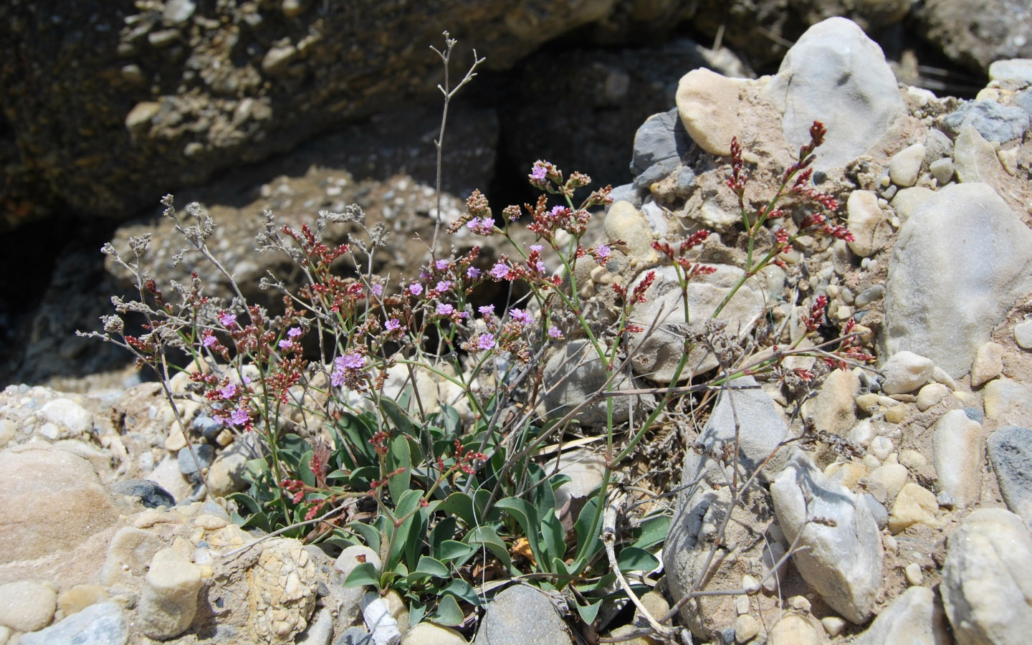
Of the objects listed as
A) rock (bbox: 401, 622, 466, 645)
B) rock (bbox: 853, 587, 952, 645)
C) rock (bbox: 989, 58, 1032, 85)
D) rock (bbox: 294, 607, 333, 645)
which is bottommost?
rock (bbox: 401, 622, 466, 645)

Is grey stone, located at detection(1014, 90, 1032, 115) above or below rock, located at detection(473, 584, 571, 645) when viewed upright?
above

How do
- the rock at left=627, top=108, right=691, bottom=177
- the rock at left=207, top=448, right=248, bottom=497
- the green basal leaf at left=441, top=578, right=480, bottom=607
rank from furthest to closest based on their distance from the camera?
the rock at left=627, top=108, right=691, bottom=177 → the rock at left=207, top=448, right=248, bottom=497 → the green basal leaf at left=441, top=578, right=480, bottom=607

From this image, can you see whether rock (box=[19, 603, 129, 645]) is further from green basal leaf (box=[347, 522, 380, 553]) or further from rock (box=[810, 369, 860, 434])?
rock (box=[810, 369, 860, 434])

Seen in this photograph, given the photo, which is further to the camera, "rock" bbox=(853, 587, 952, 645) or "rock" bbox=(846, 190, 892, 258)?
"rock" bbox=(846, 190, 892, 258)

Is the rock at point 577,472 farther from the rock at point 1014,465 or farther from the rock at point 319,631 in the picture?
the rock at point 1014,465

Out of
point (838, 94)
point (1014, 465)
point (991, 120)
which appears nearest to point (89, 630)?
point (1014, 465)

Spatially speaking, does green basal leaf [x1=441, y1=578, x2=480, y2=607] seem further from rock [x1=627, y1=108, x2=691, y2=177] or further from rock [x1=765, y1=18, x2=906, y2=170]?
rock [x1=765, y1=18, x2=906, y2=170]

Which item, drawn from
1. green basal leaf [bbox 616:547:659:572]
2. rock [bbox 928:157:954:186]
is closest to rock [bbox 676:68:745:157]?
rock [bbox 928:157:954:186]

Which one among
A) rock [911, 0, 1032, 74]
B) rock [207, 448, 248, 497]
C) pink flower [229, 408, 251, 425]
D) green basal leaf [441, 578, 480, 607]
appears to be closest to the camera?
green basal leaf [441, 578, 480, 607]
